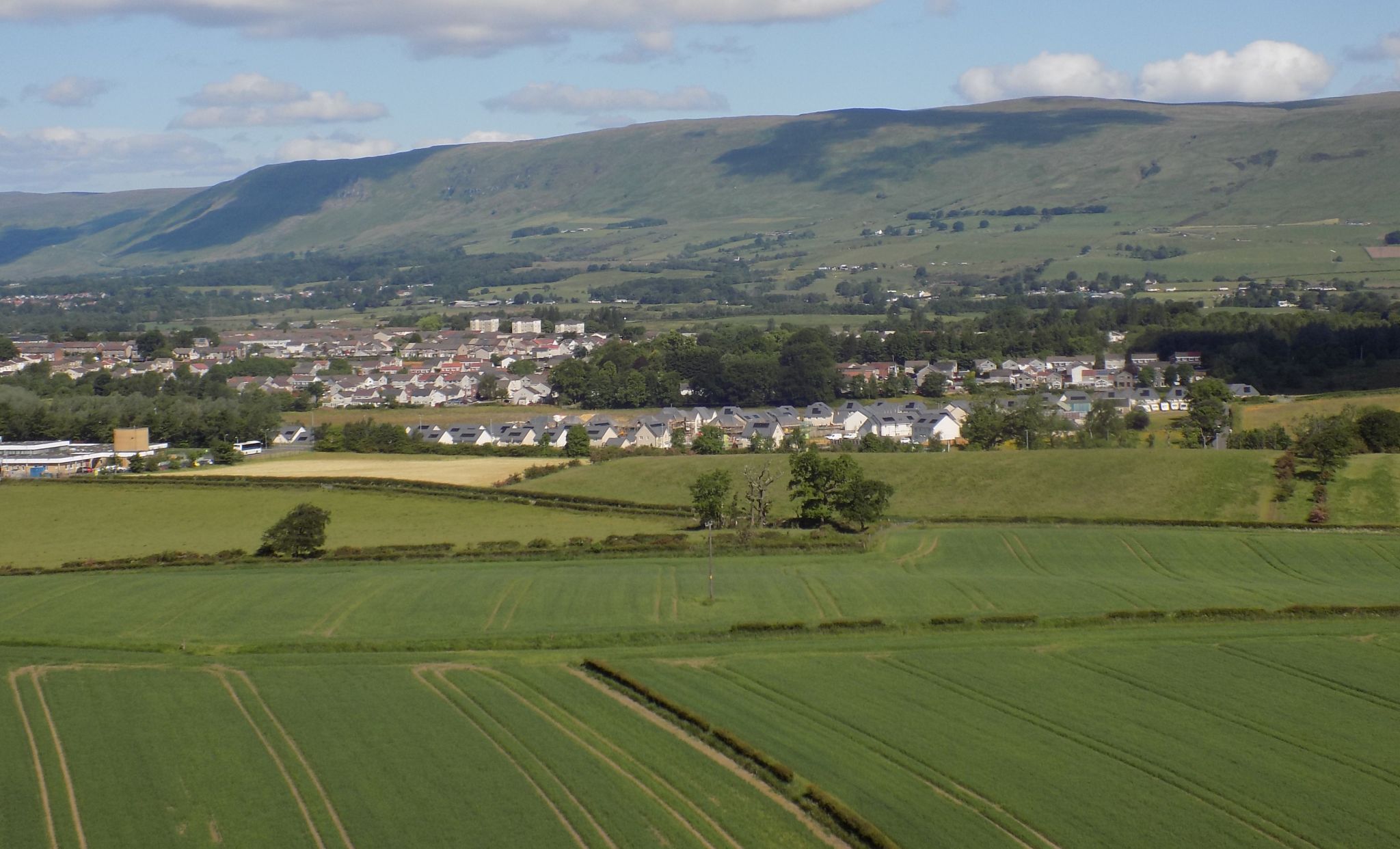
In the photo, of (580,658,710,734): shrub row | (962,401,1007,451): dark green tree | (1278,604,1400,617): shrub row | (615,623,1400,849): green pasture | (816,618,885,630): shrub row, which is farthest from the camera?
(962,401,1007,451): dark green tree

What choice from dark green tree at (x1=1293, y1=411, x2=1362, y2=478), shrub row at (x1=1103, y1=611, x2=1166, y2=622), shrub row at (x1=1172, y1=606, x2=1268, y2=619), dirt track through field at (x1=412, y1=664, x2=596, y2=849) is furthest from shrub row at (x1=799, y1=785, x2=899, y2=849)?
dark green tree at (x1=1293, y1=411, x2=1362, y2=478)

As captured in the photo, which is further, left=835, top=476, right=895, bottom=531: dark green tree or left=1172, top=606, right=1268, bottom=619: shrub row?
left=835, top=476, right=895, bottom=531: dark green tree

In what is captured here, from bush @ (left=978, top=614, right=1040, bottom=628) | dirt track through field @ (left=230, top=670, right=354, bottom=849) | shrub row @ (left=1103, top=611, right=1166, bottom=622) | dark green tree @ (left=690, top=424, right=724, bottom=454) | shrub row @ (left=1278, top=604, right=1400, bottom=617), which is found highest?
dirt track through field @ (left=230, top=670, right=354, bottom=849)

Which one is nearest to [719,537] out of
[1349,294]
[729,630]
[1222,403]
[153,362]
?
[729,630]

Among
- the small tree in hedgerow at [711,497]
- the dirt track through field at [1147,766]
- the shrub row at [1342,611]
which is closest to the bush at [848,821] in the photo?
the dirt track through field at [1147,766]

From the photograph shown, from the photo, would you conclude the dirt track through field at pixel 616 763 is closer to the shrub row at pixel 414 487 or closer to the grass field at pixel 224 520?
the grass field at pixel 224 520

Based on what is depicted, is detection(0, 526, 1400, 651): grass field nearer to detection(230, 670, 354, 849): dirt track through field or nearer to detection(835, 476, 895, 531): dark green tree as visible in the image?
detection(835, 476, 895, 531): dark green tree
